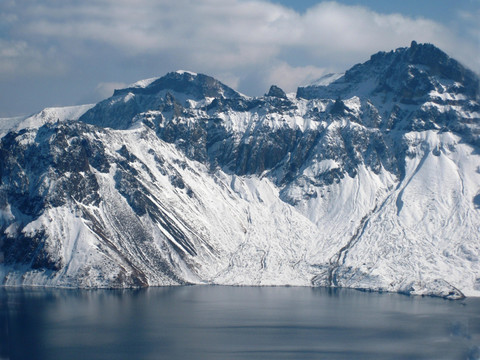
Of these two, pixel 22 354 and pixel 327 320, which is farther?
pixel 327 320

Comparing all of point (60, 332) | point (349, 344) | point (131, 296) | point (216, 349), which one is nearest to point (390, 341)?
point (349, 344)

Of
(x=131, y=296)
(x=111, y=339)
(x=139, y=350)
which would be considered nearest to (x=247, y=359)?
(x=139, y=350)

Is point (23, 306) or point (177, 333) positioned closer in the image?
point (177, 333)

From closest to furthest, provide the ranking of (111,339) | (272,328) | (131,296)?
(111,339)
(272,328)
(131,296)

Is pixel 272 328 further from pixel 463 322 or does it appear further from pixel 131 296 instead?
pixel 131 296

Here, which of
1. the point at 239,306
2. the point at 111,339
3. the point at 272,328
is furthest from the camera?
the point at 239,306

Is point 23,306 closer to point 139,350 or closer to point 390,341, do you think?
point 139,350
